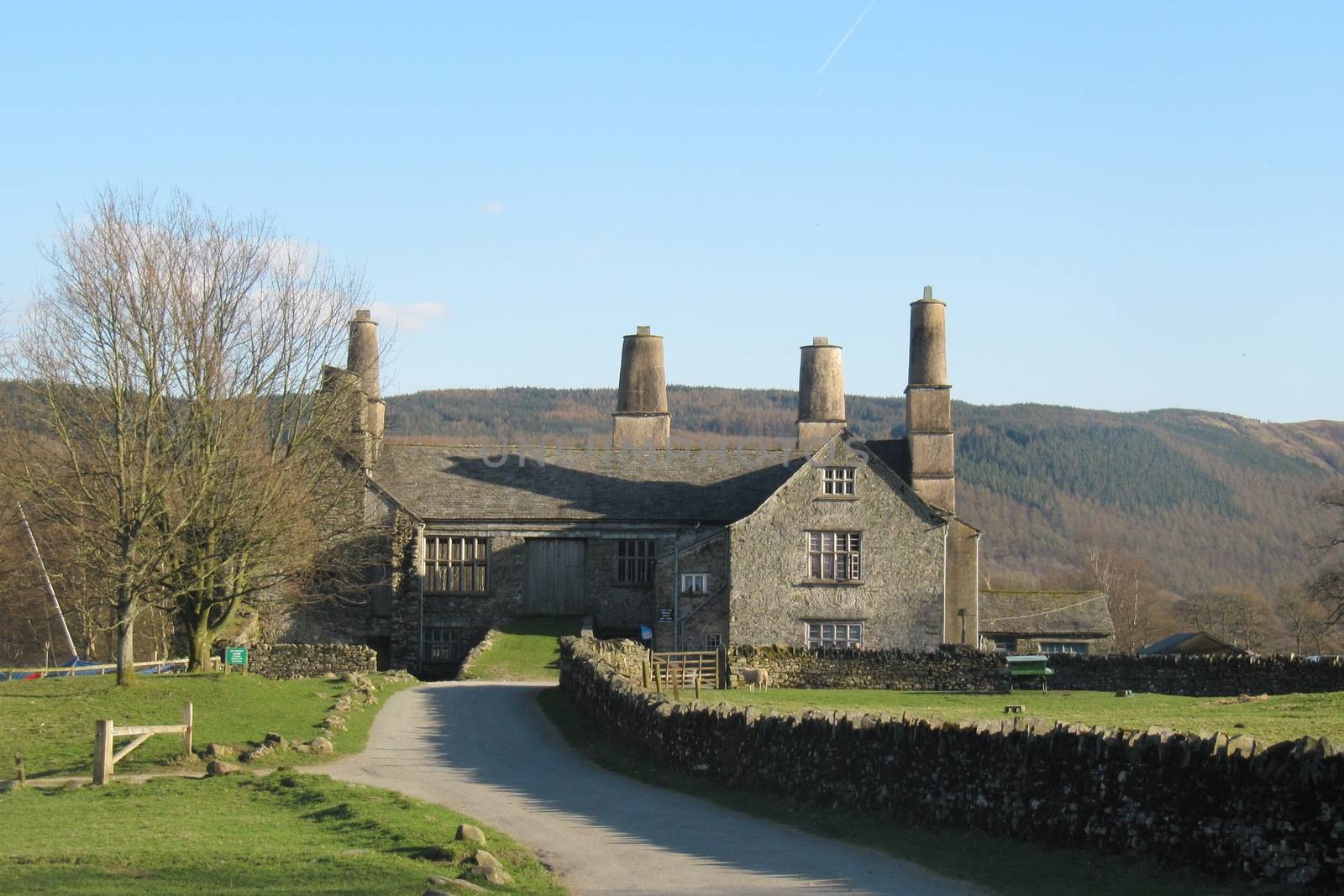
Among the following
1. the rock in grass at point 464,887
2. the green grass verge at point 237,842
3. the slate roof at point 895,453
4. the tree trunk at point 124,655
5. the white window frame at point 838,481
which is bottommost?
the green grass verge at point 237,842

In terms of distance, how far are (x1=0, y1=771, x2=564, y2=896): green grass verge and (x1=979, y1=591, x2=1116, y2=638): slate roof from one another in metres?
43.2

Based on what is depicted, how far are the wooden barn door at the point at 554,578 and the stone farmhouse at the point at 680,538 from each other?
0.05 metres

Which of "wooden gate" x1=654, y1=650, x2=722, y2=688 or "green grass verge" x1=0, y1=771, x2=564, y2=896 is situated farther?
"wooden gate" x1=654, y1=650, x2=722, y2=688

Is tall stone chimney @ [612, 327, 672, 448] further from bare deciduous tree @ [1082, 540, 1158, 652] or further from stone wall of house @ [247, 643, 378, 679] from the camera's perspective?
bare deciduous tree @ [1082, 540, 1158, 652]

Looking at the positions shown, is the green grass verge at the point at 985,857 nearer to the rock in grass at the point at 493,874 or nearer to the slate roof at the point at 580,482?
the rock in grass at the point at 493,874

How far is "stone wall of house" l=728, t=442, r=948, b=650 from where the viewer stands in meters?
56.3

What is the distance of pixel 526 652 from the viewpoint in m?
54.4

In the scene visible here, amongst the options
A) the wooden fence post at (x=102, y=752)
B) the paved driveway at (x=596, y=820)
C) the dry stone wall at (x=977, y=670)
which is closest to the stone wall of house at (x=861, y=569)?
the dry stone wall at (x=977, y=670)

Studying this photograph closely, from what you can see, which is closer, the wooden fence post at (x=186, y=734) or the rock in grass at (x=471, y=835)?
the rock in grass at (x=471, y=835)

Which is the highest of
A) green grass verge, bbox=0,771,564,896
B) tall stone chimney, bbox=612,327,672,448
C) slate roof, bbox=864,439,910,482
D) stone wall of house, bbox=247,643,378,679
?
tall stone chimney, bbox=612,327,672,448

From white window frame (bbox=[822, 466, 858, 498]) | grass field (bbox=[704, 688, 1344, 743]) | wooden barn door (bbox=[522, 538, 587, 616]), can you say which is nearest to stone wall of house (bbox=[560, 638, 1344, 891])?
grass field (bbox=[704, 688, 1344, 743])

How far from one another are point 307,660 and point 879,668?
19.0 metres

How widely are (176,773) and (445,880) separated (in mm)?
14311

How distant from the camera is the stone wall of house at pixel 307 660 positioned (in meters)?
52.1
